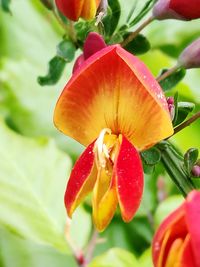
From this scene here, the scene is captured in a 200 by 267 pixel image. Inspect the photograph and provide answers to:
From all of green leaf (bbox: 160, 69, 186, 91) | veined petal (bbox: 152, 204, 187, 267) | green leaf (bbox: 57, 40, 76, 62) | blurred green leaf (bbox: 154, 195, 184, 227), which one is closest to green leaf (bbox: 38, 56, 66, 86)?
green leaf (bbox: 57, 40, 76, 62)

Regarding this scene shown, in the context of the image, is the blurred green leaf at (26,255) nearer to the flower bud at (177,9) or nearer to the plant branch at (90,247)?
the plant branch at (90,247)

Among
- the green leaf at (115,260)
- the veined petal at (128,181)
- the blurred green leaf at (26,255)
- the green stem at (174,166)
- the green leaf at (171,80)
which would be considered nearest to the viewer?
the veined petal at (128,181)

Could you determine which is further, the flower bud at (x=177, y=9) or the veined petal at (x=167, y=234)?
the flower bud at (x=177, y=9)

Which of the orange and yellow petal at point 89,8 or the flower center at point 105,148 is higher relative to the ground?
the orange and yellow petal at point 89,8

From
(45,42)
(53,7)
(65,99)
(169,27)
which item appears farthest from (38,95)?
(65,99)

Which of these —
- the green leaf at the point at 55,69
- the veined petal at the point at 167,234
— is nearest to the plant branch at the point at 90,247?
the green leaf at the point at 55,69

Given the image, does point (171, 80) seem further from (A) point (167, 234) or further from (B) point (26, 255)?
(B) point (26, 255)

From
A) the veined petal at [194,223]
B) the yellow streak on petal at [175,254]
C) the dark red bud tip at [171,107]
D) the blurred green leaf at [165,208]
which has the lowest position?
the blurred green leaf at [165,208]

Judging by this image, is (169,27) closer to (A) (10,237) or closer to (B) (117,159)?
(A) (10,237)
